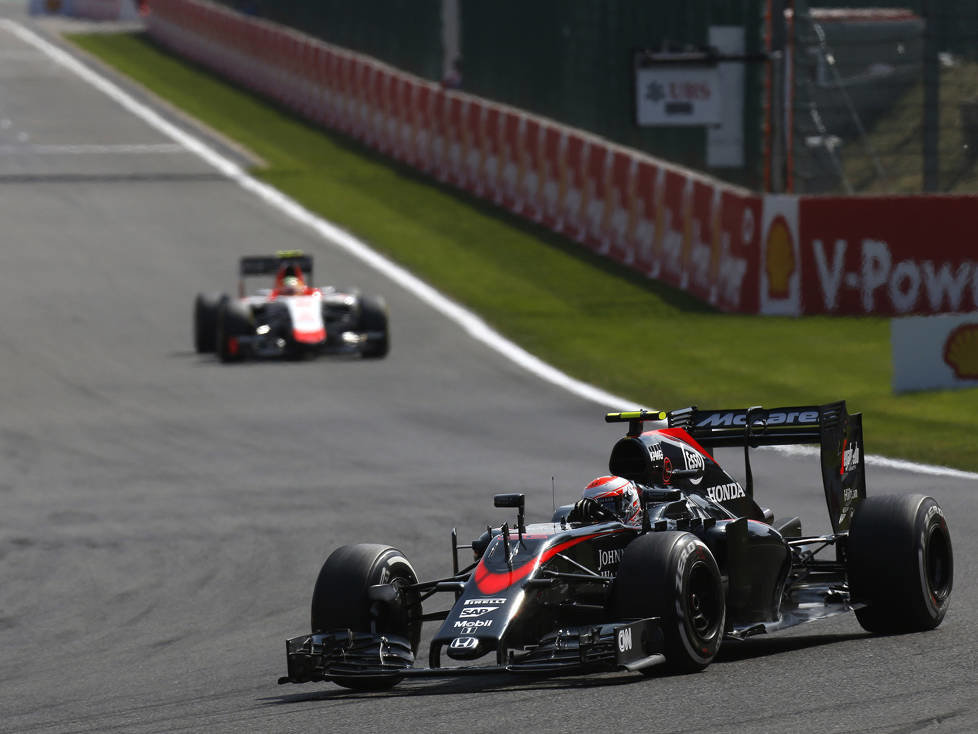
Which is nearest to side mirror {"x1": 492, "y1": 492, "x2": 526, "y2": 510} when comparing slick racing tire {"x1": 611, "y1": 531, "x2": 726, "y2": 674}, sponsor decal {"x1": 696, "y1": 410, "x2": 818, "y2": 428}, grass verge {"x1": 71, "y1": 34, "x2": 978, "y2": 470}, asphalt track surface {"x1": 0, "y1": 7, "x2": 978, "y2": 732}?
slick racing tire {"x1": 611, "y1": 531, "x2": 726, "y2": 674}

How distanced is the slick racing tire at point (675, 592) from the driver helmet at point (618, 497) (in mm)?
620

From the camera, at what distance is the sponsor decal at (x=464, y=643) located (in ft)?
28.5

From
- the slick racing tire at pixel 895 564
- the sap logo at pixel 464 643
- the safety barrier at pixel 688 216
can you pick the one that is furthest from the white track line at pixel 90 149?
A: the sap logo at pixel 464 643

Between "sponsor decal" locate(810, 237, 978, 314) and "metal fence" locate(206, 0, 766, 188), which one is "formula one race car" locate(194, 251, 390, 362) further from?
"metal fence" locate(206, 0, 766, 188)

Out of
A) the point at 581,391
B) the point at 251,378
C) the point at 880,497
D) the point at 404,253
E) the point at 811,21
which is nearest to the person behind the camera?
the point at 880,497

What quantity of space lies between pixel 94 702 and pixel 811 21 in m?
21.5

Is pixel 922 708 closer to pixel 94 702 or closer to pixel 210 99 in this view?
pixel 94 702

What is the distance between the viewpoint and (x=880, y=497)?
33.8 feet

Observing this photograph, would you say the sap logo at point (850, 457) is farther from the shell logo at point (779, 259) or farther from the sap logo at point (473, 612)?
the shell logo at point (779, 259)

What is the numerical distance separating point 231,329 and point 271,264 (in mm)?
1046

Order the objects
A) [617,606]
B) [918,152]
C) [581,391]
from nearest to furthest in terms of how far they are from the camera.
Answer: [617,606]
[581,391]
[918,152]

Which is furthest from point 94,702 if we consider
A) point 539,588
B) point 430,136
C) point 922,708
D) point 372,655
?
point 430,136

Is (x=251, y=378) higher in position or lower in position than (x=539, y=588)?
lower

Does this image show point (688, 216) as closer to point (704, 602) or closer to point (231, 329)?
point (231, 329)
